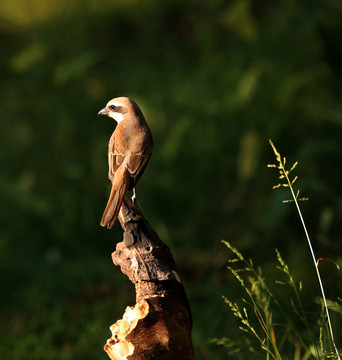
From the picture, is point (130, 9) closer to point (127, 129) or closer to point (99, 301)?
point (99, 301)

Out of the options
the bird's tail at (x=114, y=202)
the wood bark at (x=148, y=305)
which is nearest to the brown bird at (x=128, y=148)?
the bird's tail at (x=114, y=202)

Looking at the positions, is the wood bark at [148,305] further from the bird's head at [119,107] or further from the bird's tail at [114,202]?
the bird's head at [119,107]

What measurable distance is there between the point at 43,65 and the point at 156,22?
3.15 m

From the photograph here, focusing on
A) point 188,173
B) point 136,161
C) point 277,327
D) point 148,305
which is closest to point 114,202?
point 136,161

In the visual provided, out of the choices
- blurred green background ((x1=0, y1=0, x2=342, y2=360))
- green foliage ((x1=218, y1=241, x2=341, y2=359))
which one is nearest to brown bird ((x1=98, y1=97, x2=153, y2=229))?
green foliage ((x1=218, y1=241, x2=341, y2=359))

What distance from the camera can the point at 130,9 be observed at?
33.7 feet

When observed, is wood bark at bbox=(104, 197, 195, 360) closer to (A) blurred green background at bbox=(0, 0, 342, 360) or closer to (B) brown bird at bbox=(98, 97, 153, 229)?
(B) brown bird at bbox=(98, 97, 153, 229)

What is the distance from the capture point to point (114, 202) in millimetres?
2789

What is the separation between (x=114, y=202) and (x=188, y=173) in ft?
13.7

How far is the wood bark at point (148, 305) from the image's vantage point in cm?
273

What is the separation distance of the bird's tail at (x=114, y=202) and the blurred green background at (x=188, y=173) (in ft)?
5.38

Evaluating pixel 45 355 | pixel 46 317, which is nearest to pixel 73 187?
pixel 46 317

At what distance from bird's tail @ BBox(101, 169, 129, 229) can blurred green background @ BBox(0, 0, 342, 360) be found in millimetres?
1640

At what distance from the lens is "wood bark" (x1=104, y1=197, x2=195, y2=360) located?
273 cm
